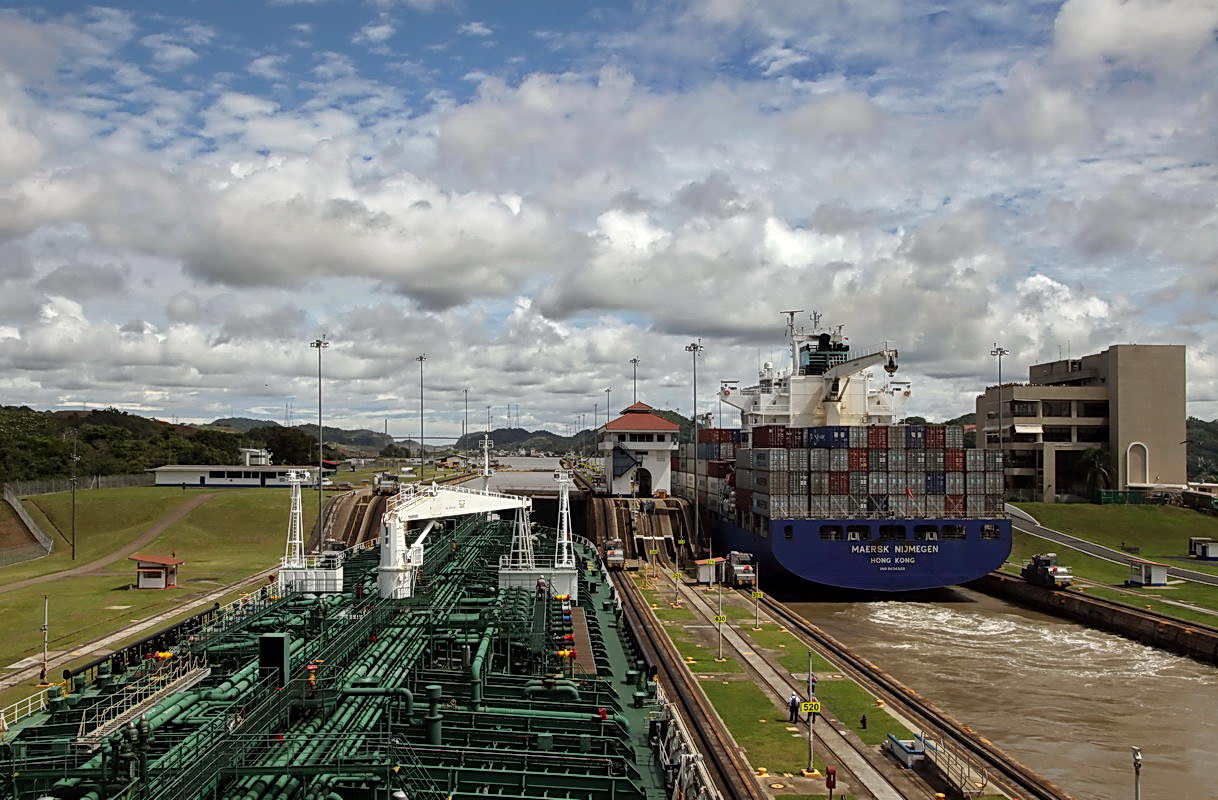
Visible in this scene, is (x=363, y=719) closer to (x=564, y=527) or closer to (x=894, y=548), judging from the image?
(x=564, y=527)

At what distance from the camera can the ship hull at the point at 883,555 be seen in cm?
5644

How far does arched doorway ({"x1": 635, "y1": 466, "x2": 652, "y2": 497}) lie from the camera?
3351 inches

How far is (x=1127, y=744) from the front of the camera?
100ft

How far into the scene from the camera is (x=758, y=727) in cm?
2894

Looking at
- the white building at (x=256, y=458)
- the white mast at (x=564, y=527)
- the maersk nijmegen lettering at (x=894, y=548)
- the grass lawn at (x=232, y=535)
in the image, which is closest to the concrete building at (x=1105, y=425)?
the maersk nijmegen lettering at (x=894, y=548)

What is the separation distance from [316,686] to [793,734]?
577 inches

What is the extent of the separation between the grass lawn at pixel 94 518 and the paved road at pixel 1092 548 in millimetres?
72058

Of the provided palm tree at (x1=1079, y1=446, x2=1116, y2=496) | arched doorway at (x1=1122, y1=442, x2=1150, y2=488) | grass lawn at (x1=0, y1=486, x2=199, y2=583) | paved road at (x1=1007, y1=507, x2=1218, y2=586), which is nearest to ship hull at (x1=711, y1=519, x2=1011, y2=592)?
paved road at (x1=1007, y1=507, x2=1218, y2=586)

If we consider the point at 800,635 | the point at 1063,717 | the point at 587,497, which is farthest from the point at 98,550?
the point at 1063,717

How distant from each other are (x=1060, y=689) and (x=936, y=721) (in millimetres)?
10127

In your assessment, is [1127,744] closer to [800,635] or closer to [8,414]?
[800,635]

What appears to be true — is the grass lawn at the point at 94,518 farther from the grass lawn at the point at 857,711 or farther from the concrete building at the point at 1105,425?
the concrete building at the point at 1105,425

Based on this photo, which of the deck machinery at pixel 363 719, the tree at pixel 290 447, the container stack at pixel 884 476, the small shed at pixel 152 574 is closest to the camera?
the deck machinery at pixel 363 719

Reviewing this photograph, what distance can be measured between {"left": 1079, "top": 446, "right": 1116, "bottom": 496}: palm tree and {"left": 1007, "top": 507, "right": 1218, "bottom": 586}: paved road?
58.3ft
